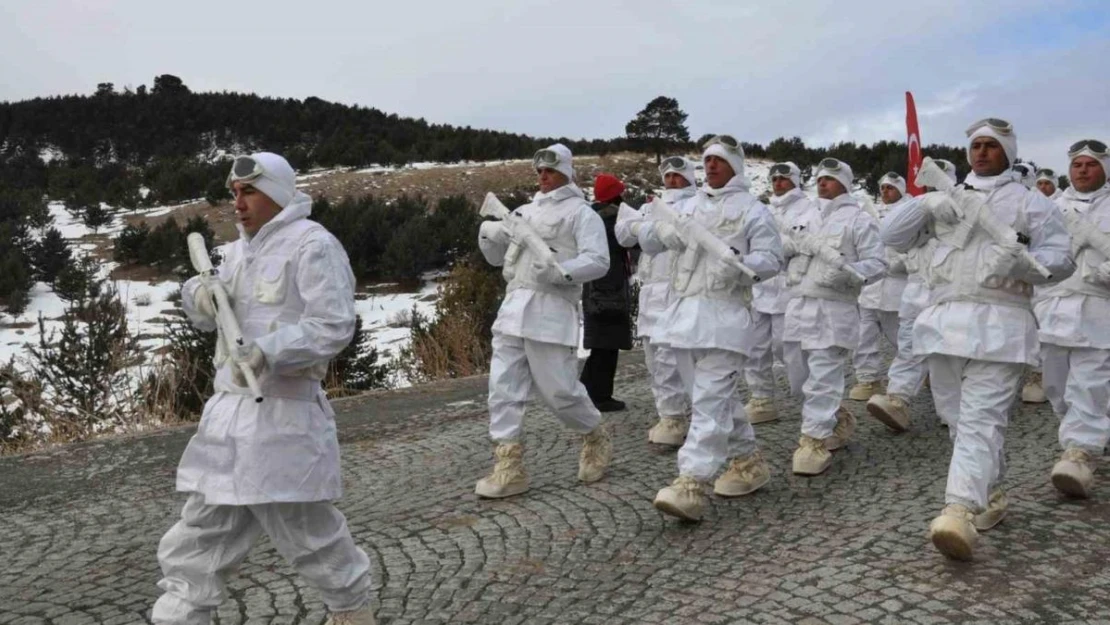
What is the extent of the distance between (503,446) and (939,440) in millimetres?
3349

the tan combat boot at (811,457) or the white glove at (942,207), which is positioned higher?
the white glove at (942,207)

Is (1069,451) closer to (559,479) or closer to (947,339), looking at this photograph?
(947,339)

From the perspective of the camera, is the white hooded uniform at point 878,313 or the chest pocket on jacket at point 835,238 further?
the white hooded uniform at point 878,313

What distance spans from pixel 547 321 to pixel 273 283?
8.94 feet

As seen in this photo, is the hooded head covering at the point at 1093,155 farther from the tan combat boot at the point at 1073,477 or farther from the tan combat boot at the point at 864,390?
the tan combat boot at the point at 864,390

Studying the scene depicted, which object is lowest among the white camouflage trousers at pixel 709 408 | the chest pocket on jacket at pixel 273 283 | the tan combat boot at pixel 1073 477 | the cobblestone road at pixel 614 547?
Answer: the cobblestone road at pixel 614 547

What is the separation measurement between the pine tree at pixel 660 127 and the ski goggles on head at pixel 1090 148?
31163 mm

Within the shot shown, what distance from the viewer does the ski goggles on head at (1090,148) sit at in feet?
21.9

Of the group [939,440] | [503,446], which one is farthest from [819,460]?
[503,446]

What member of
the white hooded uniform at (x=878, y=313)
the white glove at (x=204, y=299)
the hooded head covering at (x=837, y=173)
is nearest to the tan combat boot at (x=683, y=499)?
the white glove at (x=204, y=299)

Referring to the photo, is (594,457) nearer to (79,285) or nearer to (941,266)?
(941,266)

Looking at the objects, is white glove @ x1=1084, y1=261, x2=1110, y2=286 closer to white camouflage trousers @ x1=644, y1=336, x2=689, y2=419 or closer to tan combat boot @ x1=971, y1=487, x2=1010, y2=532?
tan combat boot @ x1=971, y1=487, x2=1010, y2=532

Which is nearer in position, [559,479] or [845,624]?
[845,624]

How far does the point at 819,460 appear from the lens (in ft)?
22.3
